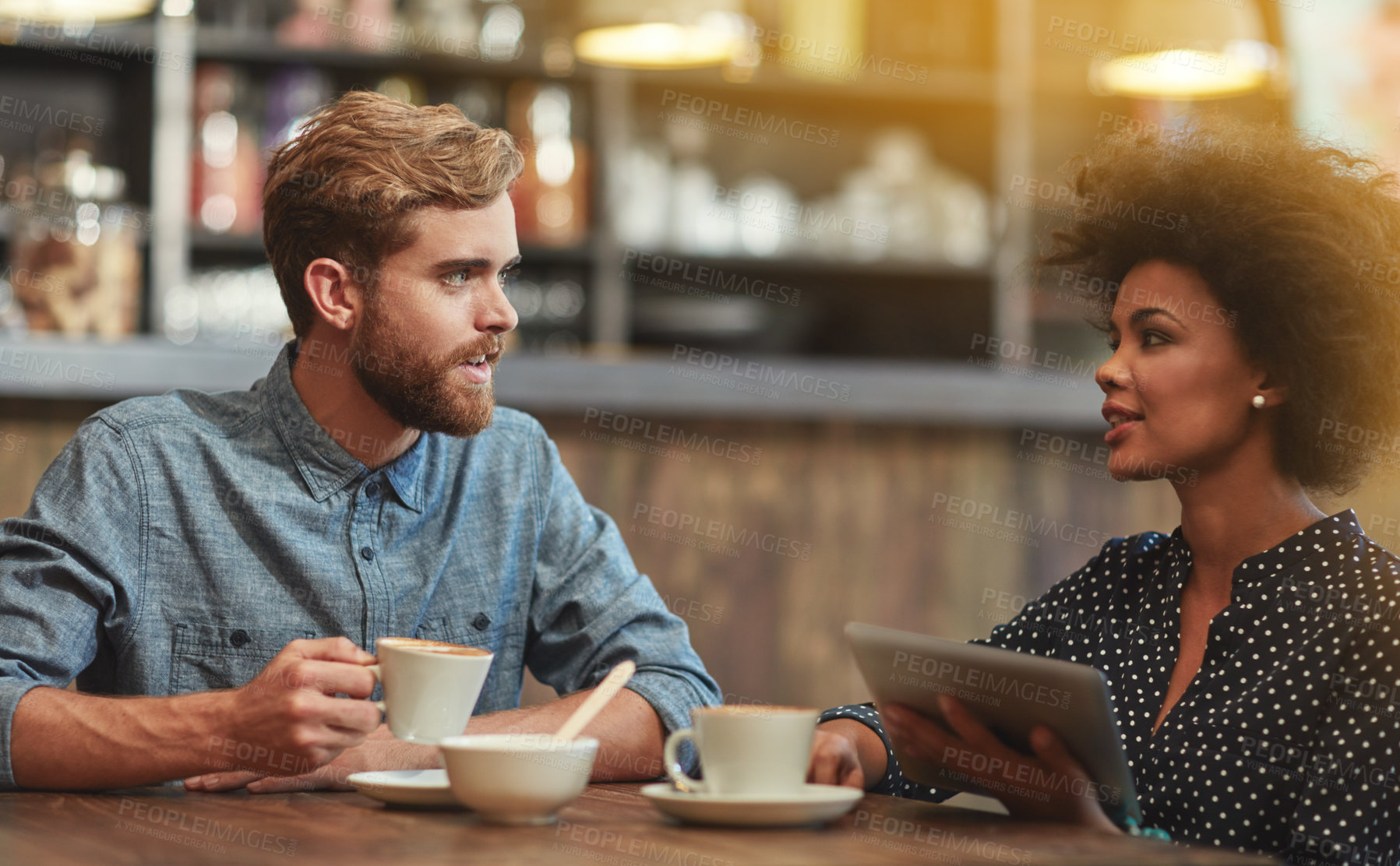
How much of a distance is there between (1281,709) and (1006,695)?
0.36m

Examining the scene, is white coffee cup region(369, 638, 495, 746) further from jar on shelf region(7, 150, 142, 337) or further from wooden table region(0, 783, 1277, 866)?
jar on shelf region(7, 150, 142, 337)

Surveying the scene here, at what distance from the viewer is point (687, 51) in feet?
11.6

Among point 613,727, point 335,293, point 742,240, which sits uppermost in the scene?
point 742,240

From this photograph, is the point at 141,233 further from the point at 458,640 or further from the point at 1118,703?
the point at 1118,703

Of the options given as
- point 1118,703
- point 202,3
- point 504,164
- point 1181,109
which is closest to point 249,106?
point 202,3

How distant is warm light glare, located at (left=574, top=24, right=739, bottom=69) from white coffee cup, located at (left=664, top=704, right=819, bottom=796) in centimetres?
267

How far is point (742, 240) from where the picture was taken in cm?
406

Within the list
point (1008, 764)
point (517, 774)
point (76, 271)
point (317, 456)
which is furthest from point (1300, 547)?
point (76, 271)

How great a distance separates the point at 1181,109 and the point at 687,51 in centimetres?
162

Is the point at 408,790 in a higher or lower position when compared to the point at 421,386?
lower

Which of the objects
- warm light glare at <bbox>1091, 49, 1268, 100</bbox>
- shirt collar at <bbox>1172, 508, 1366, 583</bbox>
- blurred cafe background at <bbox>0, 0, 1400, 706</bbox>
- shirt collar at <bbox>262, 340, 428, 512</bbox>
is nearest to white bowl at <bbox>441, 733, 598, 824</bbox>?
shirt collar at <bbox>262, 340, 428, 512</bbox>

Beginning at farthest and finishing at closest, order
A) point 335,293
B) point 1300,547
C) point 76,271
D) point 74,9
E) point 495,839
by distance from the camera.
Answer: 1. point 74,9
2. point 76,271
3. point 335,293
4. point 1300,547
5. point 495,839

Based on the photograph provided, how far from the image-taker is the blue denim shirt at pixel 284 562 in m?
1.45

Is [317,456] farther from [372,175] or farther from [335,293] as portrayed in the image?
[372,175]
